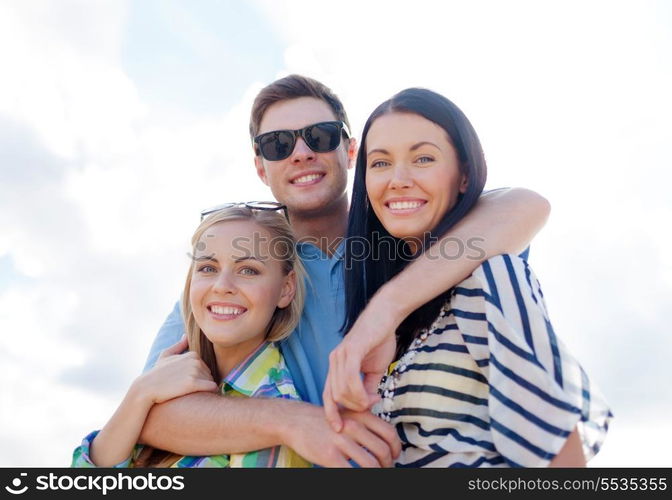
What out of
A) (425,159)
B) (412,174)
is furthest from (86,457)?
(425,159)

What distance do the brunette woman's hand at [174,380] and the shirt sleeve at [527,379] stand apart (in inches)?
76.8

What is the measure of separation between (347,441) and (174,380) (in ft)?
4.55

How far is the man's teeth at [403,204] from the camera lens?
4602 mm

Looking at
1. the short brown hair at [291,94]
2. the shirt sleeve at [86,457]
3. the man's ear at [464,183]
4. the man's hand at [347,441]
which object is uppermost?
the short brown hair at [291,94]

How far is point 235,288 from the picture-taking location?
4.92m

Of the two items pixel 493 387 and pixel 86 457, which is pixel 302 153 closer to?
pixel 86 457

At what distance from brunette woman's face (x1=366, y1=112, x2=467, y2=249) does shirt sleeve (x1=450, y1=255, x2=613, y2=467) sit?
89 centimetres

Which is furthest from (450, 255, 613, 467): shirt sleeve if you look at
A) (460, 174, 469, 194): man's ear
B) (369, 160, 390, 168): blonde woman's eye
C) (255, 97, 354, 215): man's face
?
(255, 97, 354, 215): man's face

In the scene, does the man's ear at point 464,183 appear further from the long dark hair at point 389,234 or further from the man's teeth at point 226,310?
the man's teeth at point 226,310

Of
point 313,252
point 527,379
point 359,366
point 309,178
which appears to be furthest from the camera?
point 309,178

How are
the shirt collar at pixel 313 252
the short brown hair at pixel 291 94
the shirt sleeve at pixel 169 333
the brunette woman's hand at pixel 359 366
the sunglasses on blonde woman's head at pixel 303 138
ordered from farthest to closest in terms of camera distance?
the short brown hair at pixel 291 94, the sunglasses on blonde woman's head at pixel 303 138, the shirt collar at pixel 313 252, the shirt sleeve at pixel 169 333, the brunette woman's hand at pixel 359 366

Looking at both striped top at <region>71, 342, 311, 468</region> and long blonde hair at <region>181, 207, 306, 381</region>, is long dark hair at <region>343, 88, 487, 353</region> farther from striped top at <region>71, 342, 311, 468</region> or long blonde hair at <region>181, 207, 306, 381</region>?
striped top at <region>71, 342, 311, 468</region>

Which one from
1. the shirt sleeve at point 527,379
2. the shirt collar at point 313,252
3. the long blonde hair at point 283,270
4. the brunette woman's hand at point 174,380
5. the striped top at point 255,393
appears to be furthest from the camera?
the shirt collar at point 313,252

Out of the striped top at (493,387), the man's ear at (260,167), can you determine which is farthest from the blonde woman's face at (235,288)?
the man's ear at (260,167)
